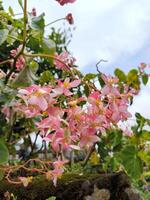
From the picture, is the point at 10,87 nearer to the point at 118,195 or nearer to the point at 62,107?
→ the point at 62,107

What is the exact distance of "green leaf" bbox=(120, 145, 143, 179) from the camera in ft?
5.70

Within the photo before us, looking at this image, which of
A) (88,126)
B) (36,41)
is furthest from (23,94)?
(36,41)

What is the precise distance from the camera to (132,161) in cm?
176

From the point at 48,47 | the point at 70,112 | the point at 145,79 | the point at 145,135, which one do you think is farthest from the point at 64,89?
the point at 145,79

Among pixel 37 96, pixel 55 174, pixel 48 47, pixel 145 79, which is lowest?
pixel 55 174

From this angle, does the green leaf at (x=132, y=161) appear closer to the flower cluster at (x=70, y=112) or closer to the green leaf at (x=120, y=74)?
the green leaf at (x=120, y=74)

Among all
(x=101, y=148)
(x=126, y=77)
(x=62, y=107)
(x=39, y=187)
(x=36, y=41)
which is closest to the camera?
(x=62, y=107)

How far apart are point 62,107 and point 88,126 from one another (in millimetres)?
97

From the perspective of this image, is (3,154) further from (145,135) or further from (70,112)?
(145,135)

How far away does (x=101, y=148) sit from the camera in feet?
7.23

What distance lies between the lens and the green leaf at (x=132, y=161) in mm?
1737

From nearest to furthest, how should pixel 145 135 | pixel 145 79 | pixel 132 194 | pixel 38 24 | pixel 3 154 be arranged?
pixel 3 154 < pixel 38 24 < pixel 145 135 < pixel 145 79 < pixel 132 194

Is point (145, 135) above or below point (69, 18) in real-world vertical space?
below

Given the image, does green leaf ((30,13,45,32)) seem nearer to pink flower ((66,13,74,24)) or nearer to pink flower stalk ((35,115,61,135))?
pink flower stalk ((35,115,61,135))
